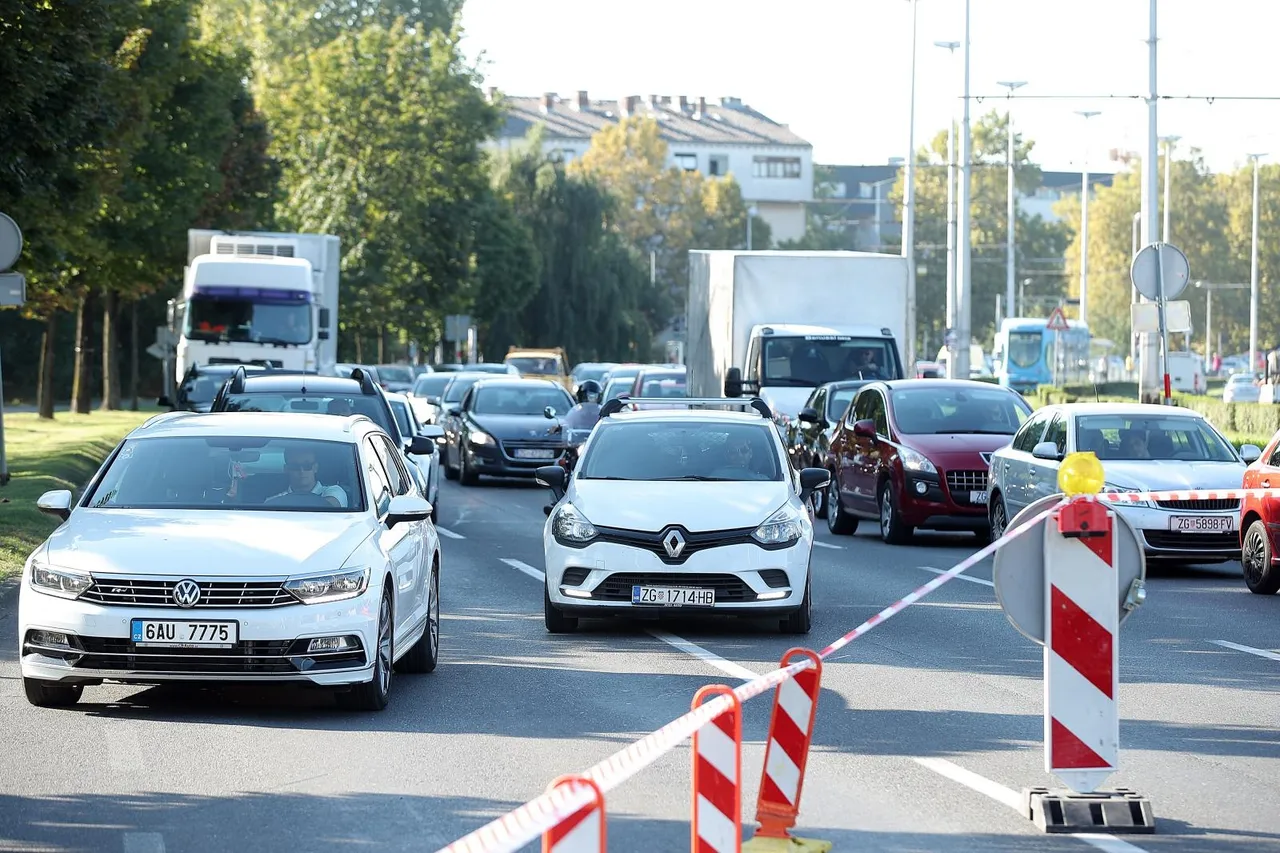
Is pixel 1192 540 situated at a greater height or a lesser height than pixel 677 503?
lesser

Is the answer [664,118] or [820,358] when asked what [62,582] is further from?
[664,118]

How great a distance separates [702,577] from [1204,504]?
713cm

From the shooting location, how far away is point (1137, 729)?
33.3ft

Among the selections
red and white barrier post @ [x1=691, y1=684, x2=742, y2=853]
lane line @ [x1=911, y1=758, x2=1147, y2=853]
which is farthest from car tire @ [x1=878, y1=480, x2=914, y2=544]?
red and white barrier post @ [x1=691, y1=684, x2=742, y2=853]

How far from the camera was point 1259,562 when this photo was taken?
17.0 metres

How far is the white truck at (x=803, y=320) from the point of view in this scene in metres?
A: 30.3

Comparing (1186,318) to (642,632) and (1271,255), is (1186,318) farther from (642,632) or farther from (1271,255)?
(1271,255)

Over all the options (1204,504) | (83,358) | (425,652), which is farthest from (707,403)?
(83,358)

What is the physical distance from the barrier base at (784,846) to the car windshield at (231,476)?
4.46 metres

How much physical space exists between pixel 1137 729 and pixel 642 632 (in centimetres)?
459

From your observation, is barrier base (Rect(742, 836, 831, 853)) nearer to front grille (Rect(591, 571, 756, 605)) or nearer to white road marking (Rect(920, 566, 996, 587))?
front grille (Rect(591, 571, 756, 605))

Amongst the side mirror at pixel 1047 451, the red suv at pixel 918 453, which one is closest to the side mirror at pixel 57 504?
the side mirror at pixel 1047 451

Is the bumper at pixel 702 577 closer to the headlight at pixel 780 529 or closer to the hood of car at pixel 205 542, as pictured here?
the headlight at pixel 780 529

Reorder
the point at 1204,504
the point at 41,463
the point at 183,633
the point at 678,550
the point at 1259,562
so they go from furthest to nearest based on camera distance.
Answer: the point at 41,463
the point at 1204,504
the point at 1259,562
the point at 678,550
the point at 183,633
